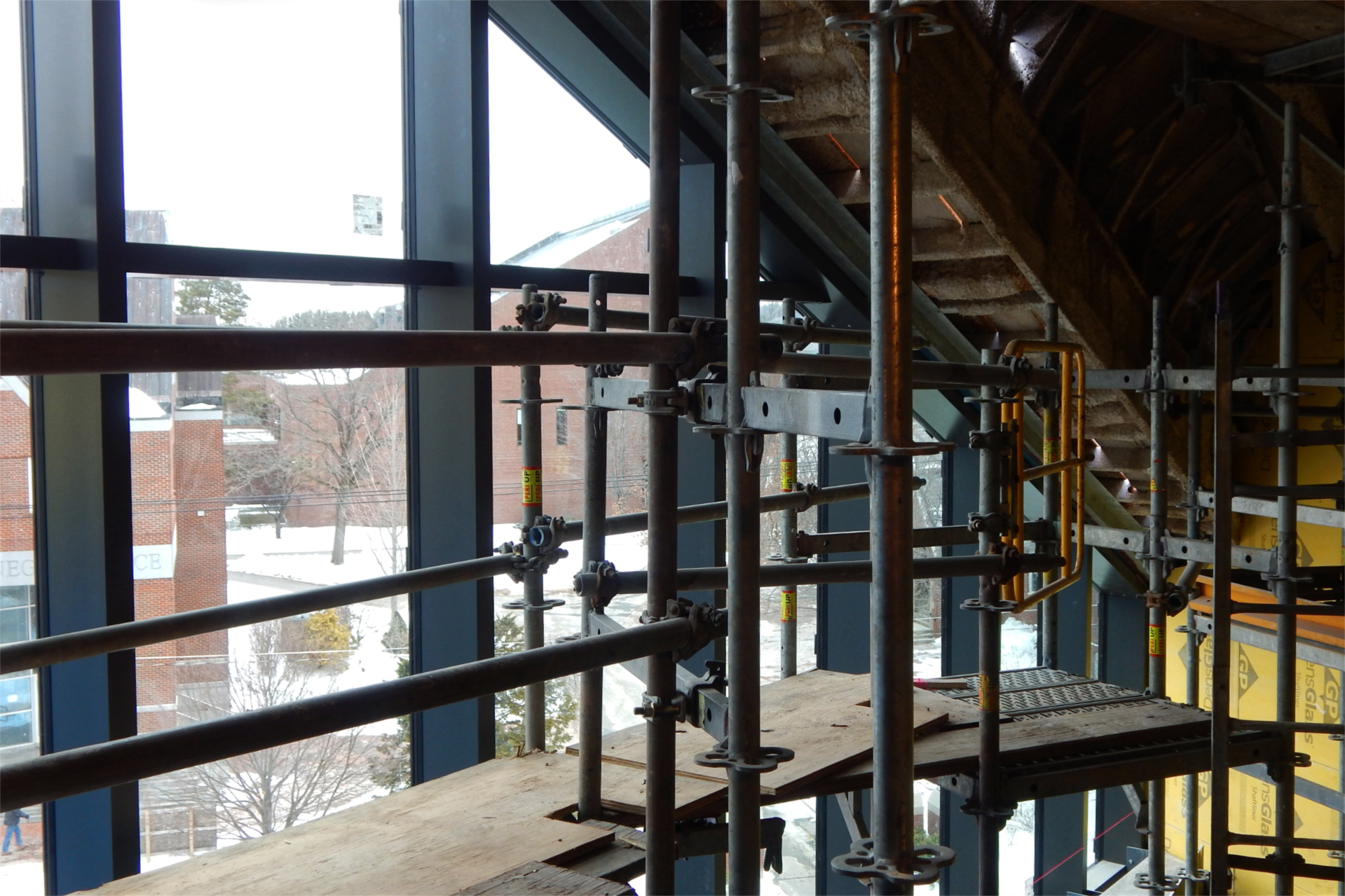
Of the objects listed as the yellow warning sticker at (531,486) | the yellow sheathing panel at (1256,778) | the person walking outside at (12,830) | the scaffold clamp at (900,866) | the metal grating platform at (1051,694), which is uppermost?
the yellow warning sticker at (531,486)

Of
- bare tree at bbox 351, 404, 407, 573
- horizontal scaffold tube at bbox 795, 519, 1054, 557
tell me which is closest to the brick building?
bare tree at bbox 351, 404, 407, 573

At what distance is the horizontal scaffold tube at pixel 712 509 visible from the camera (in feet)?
11.2

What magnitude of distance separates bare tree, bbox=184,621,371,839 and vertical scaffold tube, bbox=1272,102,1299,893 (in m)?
3.86

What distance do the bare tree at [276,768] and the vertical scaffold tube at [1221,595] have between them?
134 inches

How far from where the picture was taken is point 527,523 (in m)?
3.47

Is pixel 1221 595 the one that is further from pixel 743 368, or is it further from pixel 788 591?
pixel 743 368

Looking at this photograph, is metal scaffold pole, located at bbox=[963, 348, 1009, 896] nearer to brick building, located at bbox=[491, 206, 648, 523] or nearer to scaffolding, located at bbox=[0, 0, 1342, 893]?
scaffolding, located at bbox=[0, 0, 1342, 893]

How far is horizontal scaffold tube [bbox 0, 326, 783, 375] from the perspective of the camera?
142 centimetres

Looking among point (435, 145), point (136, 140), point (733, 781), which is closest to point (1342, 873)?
point (733, 781)

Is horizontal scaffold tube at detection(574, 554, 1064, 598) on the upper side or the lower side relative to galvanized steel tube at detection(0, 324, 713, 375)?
lower

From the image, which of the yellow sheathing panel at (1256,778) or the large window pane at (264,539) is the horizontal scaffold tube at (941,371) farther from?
the yellow sheathing panel at (1256,778)

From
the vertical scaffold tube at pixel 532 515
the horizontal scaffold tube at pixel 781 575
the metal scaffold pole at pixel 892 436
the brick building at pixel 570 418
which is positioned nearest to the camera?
the metal scaffold pole at pixel 892 436

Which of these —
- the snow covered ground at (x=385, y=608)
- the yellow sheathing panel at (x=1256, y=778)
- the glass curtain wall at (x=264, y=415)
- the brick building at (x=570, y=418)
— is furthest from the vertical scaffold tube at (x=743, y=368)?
the yellow sheathing panel at (x=1256, y=778)

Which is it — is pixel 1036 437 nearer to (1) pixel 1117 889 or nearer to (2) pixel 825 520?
(2) pixel 825 520
